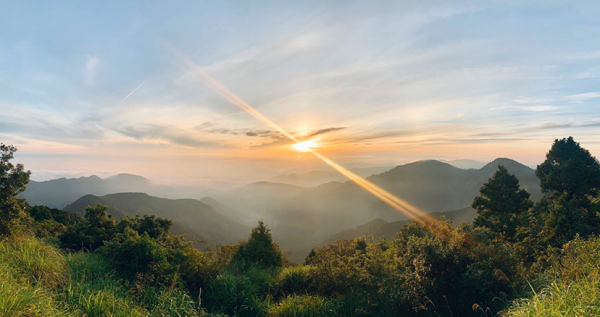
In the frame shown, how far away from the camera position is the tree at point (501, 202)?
27.3 meters

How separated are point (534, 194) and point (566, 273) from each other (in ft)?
578

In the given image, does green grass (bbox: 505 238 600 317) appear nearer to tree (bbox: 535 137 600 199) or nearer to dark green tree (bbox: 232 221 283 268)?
dark green tree (bbox: 232 221 283 268)

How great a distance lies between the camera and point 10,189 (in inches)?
418

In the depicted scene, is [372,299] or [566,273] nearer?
[566,273]

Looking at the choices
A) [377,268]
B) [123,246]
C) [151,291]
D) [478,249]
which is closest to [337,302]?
[377,268]

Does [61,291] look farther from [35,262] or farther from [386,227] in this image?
[386,227]

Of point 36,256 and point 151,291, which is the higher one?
point 36,256

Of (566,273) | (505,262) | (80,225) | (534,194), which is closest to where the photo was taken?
(566,273)

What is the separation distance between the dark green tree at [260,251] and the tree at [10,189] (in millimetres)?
13216

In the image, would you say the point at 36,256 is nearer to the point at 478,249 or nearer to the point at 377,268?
the point at 377,268

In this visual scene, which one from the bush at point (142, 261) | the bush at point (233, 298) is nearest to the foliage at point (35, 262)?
the bush at point (142, 261)

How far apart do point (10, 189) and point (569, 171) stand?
40.0 meters

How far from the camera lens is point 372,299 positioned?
382 inches

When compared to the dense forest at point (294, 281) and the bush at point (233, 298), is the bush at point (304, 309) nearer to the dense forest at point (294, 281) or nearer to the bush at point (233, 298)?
the dense forest at point (294, 281)
